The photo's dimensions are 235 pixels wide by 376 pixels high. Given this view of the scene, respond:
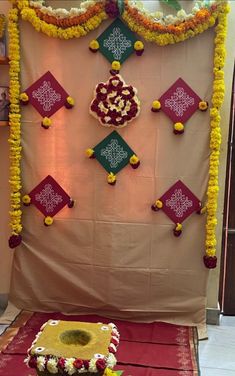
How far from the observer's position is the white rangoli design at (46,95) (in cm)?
271

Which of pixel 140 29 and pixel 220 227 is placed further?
pixel 220 227

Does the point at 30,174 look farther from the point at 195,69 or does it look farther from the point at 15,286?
the point at 195,69

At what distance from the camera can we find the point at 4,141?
9.52 ft

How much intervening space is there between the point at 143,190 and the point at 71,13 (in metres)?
1.22

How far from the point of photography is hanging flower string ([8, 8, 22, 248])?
2656 mm

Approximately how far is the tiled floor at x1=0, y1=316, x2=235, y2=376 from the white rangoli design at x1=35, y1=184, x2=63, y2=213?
2.81 feet

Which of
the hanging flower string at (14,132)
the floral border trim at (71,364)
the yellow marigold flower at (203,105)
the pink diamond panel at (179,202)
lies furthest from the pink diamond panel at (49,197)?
the floral border trim at (71,364)

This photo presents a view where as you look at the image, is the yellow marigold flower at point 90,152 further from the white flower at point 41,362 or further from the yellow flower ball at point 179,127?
the white flower at point 41,362

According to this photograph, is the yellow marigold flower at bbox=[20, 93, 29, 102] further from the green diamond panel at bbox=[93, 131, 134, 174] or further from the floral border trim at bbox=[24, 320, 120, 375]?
the floral border trim at bbox=[24, 320, 120, 375]

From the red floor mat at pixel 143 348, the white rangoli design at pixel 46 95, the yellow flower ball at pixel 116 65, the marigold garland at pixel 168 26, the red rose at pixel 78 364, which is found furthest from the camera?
the white rangoli design at pixel 46 95

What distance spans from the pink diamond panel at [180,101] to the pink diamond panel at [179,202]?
17.1 inches

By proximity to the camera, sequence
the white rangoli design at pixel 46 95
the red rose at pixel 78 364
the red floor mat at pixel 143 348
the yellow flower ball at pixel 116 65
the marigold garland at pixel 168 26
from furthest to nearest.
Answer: the white rangoli design at pixel 46 95
the yellow flower ball at pixel 116 65
the marigold garland at pixel 168 26
the red floor mat at pixel 143 348
the red rose at pixel 78 364

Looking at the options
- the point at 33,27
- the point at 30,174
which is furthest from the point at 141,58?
the point at 30,174

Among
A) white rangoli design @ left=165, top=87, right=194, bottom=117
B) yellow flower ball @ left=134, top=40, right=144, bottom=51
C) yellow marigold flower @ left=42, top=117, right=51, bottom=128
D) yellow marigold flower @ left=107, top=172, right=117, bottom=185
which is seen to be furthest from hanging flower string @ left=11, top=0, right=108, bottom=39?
yellow marigold flower @ left=107, top=172, right=117, bottom=185
